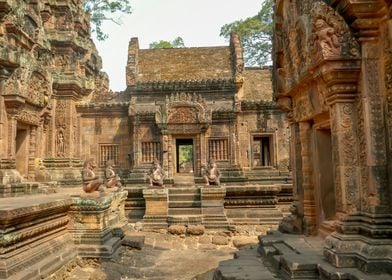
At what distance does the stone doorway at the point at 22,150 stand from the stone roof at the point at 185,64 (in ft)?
25.8

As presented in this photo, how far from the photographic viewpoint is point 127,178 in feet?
54.5

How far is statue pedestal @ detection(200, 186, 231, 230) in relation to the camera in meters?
11.7

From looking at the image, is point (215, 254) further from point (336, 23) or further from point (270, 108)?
point (270, 108)

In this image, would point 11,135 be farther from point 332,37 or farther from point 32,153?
point 332,37

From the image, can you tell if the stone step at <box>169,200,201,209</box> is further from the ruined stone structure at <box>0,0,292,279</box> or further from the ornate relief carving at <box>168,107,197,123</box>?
the ornate relief carving at <box>168,107,197,123</box>

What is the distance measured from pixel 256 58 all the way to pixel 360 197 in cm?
2761

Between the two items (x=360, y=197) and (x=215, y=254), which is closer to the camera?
(x=360, y=197)

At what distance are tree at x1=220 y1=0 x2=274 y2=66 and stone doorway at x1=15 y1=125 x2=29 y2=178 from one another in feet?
72.6

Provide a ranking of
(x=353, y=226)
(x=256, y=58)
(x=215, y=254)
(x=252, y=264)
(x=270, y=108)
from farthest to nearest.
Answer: (x=256, y=58)
(x=270, y=108)
(x=215, y=254)
(x=252, y=264)
(x=353, y=226)

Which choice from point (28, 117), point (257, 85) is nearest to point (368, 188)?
point (28, 117)

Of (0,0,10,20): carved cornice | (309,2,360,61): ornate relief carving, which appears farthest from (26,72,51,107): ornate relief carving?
(309,2,360,61): ornate relief carving

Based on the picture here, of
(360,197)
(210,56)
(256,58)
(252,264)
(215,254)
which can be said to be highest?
(256,58)

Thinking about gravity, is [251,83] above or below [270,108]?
above

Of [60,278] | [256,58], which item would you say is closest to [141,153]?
[60,278]
